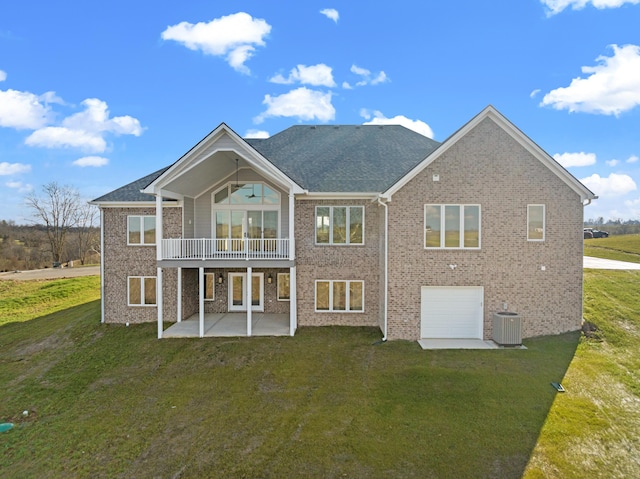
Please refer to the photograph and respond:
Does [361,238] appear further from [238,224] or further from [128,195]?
[128,195]

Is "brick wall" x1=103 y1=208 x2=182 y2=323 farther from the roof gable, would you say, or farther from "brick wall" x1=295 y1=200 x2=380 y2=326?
the roof gable

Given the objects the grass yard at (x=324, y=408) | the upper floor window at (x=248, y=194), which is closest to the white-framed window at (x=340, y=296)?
the grass yard at (x=324, y=408)

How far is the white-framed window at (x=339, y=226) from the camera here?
→ 14.2m

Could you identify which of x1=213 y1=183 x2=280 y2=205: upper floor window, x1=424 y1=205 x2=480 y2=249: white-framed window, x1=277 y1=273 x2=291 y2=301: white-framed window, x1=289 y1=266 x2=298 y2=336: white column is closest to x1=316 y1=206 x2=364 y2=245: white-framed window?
x1=289 y1=266 x2=298 y2=336: white column

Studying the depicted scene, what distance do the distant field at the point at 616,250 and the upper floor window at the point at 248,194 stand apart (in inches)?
926

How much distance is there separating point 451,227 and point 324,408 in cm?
795

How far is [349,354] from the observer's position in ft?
37.4

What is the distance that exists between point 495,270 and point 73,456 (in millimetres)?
13197

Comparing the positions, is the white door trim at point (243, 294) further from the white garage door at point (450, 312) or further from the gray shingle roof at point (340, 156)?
the white garage door at point (450, 312)

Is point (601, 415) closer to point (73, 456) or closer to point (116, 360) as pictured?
point (73, 456)

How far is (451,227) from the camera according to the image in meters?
12.6

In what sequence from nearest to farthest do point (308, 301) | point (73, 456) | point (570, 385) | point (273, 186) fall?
1. point (73, 456)
2. point (570, 385)
3. point (308, 301)
4. point (273, 186)

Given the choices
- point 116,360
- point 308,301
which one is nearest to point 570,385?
point 308,301

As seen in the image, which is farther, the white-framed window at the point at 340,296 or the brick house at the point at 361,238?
the white-framed window at the point at 340,296
